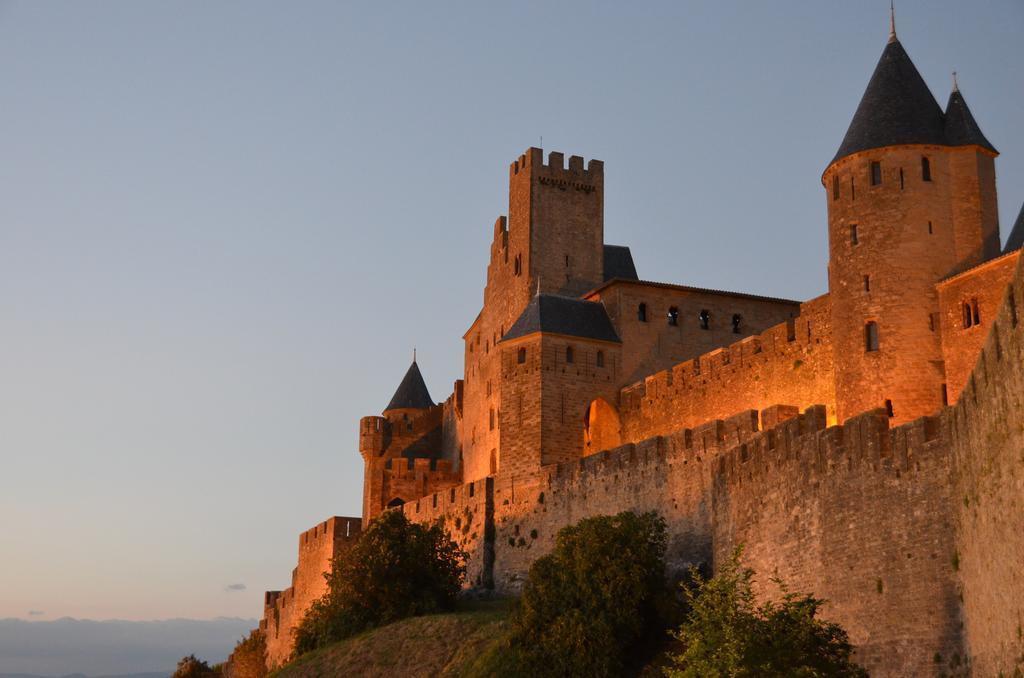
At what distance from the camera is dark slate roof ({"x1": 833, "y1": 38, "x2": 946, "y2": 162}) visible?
3881 centimetres

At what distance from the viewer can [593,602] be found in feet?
113

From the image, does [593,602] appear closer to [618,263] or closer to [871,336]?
[871,336]

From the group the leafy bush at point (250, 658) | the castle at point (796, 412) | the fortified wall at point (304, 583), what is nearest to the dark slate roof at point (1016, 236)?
the castle at point (796, 412)

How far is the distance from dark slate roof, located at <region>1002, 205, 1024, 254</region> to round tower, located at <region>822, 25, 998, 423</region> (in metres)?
1.25

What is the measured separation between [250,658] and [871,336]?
38819 mm

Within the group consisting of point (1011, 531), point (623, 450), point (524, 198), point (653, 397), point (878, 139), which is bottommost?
point (1011, 531)

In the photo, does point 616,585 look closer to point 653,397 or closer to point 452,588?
point 452,588

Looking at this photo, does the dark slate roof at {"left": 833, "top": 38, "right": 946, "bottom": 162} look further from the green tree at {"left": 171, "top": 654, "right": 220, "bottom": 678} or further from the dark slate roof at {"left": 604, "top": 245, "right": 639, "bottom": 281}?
the green tree at {"left": 171, "top": 654, "right": 220, "bottom": 678}

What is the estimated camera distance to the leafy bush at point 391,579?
46.8 m

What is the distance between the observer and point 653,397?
51.2m

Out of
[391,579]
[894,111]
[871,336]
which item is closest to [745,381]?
[871,336]

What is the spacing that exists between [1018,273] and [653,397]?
33413 mm

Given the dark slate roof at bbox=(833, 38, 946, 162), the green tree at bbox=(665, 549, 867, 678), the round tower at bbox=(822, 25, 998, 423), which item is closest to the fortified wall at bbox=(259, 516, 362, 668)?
the round tower at bbox=(822, 25, 998, 423)

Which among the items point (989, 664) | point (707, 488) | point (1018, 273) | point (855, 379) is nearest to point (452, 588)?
point (707, 488)
